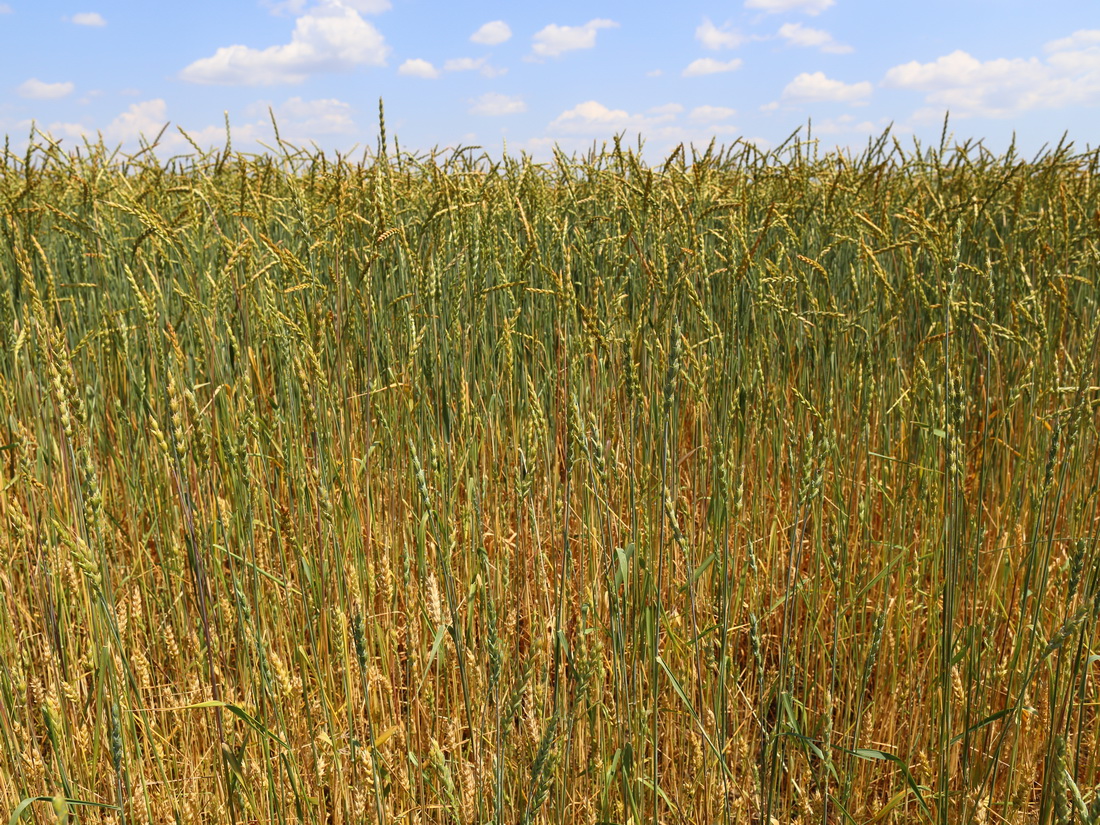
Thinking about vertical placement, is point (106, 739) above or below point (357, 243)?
below

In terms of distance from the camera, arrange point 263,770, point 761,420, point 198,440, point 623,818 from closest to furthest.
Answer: point 198,440 < point 623,818 < point 263,770 < point 761,420

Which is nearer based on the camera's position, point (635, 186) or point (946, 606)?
point (946, 606)

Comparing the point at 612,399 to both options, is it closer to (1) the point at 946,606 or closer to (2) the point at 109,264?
(1) the point at 946,606

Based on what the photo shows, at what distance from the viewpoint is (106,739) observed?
1250mm

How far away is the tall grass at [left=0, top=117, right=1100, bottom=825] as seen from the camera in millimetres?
922

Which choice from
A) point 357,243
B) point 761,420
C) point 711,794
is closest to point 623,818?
point 711,794

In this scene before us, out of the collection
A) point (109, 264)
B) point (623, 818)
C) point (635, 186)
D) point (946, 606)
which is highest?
point (635, 186)

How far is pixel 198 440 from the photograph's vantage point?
2.72ft

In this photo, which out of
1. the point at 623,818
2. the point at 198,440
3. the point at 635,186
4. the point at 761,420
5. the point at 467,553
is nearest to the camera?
the point at 198,440

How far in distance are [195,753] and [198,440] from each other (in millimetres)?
829

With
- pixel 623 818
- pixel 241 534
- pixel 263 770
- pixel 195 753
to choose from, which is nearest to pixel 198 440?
pixel 241 534

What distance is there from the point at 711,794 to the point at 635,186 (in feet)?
4.49

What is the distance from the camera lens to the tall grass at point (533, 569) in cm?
92

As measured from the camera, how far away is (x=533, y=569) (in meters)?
1.83
